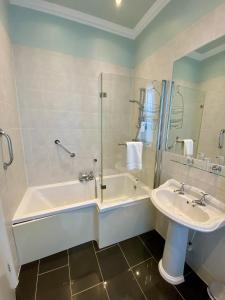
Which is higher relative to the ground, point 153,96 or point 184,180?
point 153,96

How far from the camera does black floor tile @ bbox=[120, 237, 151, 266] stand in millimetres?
1460

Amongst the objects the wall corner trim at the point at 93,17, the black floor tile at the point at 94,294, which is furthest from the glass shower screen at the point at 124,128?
the black floor tile at the point at 94,294

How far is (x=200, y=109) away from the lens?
52.6 inches

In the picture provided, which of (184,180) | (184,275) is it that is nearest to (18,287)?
(184,275)

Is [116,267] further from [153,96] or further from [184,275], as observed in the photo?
[153,96]

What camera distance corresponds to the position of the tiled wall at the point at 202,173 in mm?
1105

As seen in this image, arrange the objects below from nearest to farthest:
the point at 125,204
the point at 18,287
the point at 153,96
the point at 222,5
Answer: the point at 222,5, the point at 18,287, the point at 125,204, the point at 153,96

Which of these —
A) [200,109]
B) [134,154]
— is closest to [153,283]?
[134,154]

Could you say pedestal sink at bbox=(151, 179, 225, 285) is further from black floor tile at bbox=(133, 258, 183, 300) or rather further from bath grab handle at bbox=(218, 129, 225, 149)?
bath grab handle at bbox=(218, 129, 225, 149)

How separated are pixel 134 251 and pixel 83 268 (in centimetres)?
58

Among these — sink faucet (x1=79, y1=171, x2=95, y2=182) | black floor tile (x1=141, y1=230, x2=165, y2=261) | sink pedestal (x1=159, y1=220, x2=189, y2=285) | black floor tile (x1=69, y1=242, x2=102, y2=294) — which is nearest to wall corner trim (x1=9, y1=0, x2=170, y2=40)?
sink faucet (x1=79, y1=171, x2=95, y2=182)

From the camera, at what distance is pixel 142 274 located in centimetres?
131

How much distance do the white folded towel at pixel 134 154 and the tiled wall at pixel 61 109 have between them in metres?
0.25

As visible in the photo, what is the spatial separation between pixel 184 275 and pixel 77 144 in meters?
1.98
